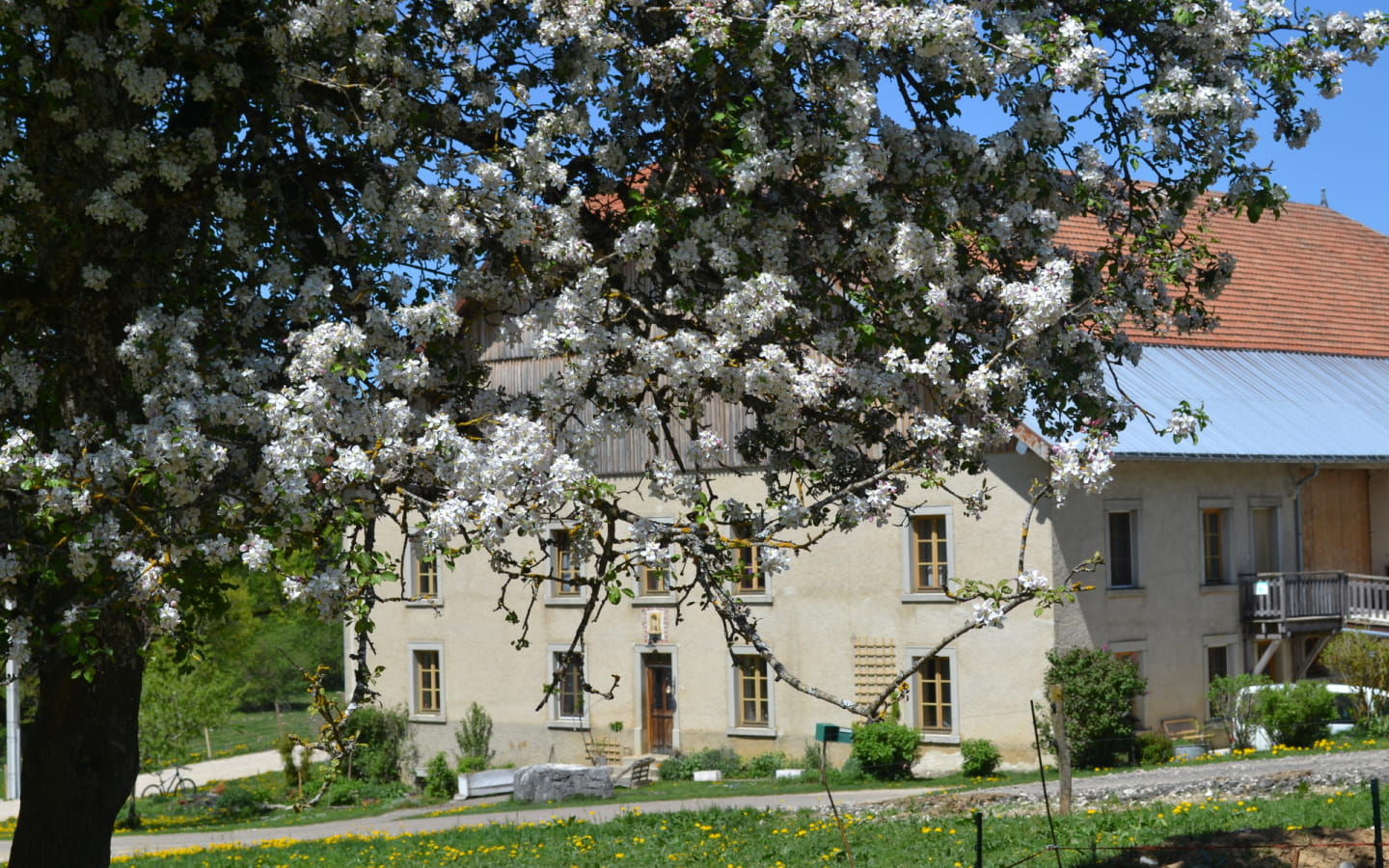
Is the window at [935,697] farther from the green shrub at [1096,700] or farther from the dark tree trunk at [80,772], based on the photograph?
the dark tree trunk at [80,772]

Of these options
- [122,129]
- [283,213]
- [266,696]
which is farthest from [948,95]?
[266,696]

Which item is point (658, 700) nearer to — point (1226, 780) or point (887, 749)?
point (887, 749)

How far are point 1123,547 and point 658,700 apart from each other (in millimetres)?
10272

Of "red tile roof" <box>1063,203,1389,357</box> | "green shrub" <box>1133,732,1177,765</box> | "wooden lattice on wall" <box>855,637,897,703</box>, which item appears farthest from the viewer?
"red tile roof" <box>1063,203,1389,357</box>

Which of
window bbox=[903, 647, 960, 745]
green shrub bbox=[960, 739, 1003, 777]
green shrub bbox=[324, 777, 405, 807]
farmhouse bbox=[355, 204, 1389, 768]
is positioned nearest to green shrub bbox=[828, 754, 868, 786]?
farmhouse bbox=[355, 204, 1389, 768]

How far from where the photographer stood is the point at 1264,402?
31625mm

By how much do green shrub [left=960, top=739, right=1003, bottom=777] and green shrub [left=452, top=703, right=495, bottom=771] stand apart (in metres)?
12.0

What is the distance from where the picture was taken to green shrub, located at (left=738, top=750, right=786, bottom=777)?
30250mm

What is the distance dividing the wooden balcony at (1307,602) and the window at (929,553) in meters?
6.09

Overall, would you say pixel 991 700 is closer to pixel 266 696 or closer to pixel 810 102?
pixel 810 102

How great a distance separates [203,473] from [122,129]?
6.85 ft

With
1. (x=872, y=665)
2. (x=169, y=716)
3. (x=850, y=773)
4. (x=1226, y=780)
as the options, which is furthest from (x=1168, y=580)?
(x=169, y=716)

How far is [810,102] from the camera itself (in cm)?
835

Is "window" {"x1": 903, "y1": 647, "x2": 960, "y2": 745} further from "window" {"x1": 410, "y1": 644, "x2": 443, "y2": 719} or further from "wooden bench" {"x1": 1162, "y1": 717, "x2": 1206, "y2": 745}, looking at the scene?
"window" {"x1": 410, "y1": 644, "x2": 443, "y2": 719}
